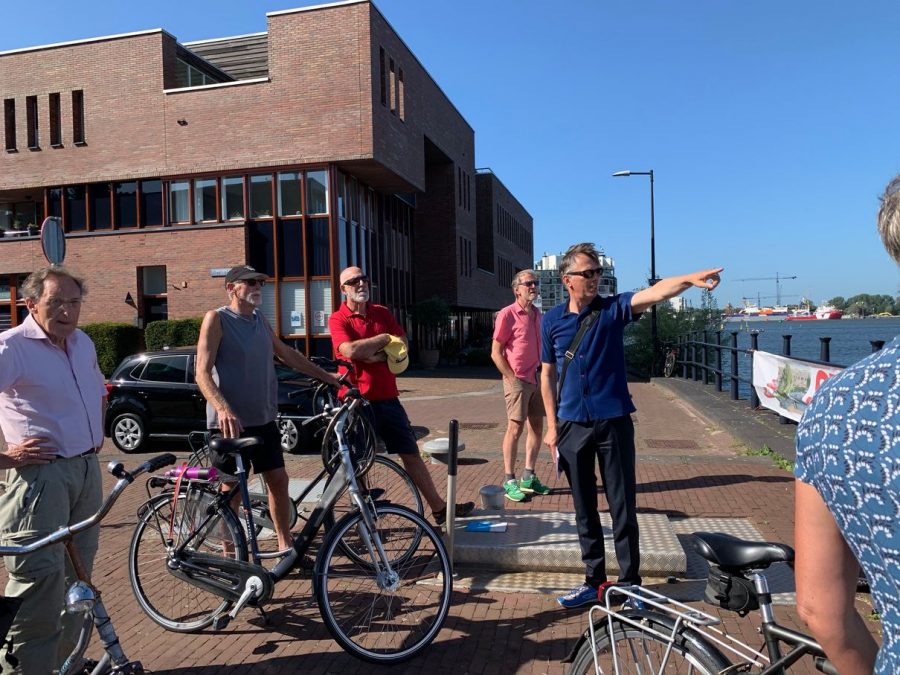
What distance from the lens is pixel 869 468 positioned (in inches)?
45.9

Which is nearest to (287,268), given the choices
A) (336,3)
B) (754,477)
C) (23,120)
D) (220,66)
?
(336,3)

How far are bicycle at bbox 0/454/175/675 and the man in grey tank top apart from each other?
112 centimetres

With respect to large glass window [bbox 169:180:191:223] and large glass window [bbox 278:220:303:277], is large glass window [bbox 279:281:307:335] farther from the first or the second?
large glass window [bbox 169:180:191:223]

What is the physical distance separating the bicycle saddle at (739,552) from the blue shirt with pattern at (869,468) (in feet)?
1.97

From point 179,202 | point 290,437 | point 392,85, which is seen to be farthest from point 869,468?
point 392,85

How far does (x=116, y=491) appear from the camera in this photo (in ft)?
8.66

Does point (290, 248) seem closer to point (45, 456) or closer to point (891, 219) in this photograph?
point (45, 456)

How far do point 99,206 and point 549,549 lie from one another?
23.7 m

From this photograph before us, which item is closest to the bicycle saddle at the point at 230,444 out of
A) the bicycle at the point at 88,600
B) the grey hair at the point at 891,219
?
the bicycle at the point at 88,600

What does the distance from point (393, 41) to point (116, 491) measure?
24.2 m

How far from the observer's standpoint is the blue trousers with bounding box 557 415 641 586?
12.7 ft

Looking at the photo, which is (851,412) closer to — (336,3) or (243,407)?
(243,407)

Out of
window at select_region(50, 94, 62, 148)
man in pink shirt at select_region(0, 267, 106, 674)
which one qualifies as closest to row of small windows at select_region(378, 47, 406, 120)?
window at select_region(50, 94, 62, 148)

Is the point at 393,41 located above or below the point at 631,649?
above
